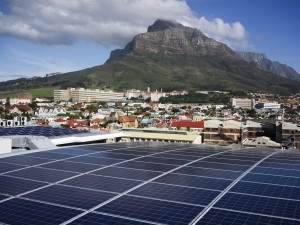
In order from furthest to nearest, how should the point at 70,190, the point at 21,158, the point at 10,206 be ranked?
the point at 21,158 < the point at 70,190 < the point at 10,206

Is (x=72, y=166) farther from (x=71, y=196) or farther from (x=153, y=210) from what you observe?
(x=153, y=210)

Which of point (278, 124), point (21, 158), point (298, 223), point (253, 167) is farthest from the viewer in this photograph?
point (278, 124)

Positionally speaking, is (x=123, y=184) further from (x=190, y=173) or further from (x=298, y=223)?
(x=298, y=223)

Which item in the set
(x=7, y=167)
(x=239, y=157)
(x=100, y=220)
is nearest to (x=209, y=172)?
(x=239, y=157)

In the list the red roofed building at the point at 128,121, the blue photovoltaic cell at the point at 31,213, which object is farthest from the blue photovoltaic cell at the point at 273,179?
the red roofed building at the point at 128,121

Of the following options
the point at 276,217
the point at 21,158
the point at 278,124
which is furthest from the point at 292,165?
the point at 278,124

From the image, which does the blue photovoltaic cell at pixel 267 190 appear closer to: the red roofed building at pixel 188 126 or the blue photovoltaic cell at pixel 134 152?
the blue photovoltaic cell at pixel 134 152
